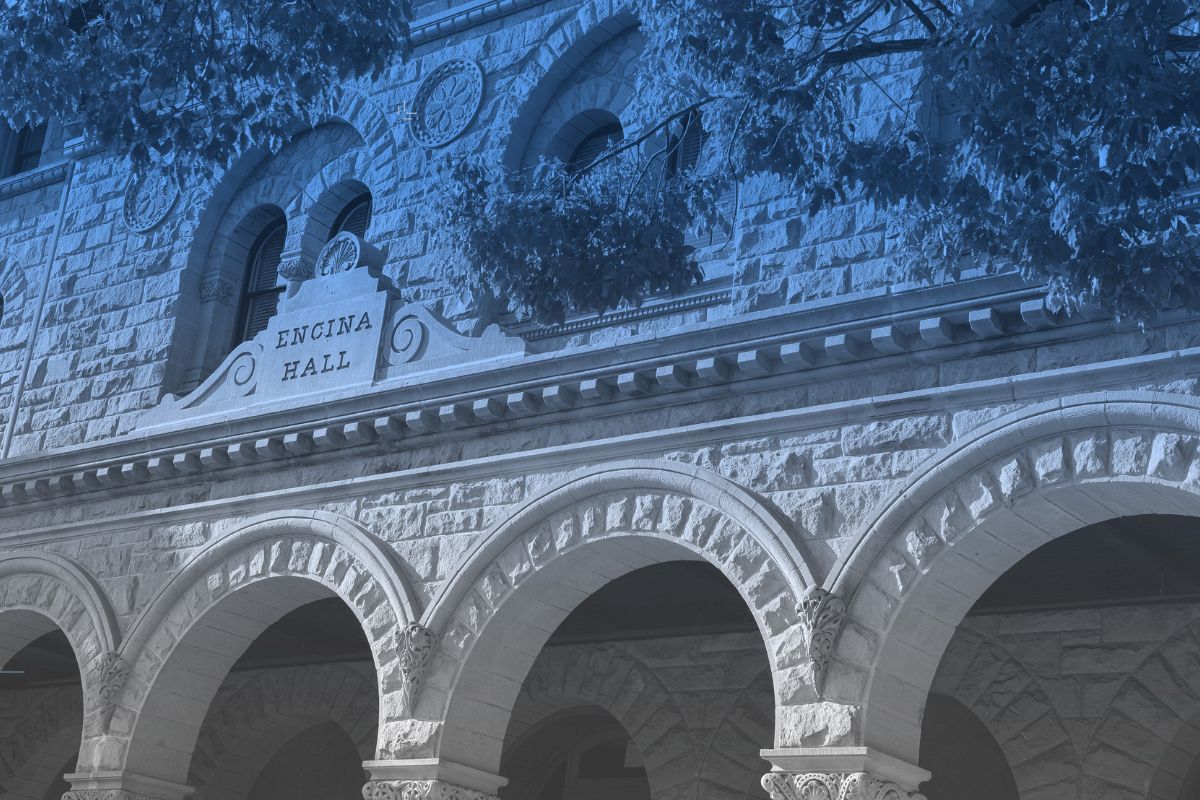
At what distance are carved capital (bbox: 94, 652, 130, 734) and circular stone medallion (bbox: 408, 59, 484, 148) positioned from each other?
5.31 metres

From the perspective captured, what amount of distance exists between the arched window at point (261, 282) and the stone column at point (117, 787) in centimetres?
490

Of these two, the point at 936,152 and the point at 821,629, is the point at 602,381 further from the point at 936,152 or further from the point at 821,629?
the point at 936,152

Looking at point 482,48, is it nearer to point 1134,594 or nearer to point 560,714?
point 560,714

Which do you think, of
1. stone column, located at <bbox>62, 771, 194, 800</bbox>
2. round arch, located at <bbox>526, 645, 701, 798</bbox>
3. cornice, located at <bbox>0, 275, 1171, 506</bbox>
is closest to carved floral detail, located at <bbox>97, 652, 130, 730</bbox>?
stone column, located at <bbox>62, 771, 194, 800</bbox>

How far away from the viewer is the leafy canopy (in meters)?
7.89

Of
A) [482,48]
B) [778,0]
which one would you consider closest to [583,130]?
[482,48]

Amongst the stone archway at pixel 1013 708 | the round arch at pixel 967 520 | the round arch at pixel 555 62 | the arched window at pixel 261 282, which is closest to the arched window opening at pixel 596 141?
the round arch at pixel 555 62

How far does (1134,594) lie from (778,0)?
522 cm

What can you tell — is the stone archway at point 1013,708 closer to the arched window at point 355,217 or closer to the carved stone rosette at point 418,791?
the carved stone rosette at point 418,791

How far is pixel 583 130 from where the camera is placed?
45.8ft

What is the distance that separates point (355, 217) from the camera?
15.3m

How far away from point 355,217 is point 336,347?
127 inches

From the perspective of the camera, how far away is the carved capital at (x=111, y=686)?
12250 mm

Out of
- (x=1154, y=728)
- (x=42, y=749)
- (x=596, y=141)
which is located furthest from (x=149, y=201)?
(x=1154, y=728)
